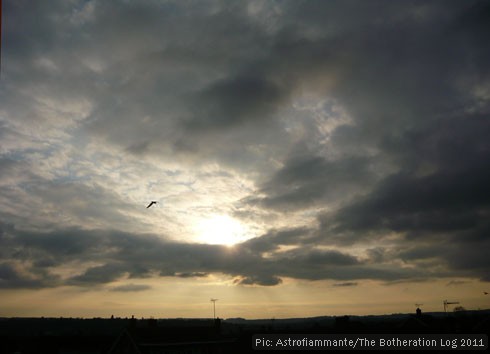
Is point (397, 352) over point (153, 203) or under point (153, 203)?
under

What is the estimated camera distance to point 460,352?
5028 cm

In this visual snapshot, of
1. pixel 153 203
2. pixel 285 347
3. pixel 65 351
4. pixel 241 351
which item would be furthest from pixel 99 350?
pixel 153 203

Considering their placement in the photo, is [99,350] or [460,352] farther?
[99,350]

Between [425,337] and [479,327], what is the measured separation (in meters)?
15.1

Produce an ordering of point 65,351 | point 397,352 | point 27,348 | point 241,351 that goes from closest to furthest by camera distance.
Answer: point 397,352 < point 241,351 < point 65,351 < point 27,348

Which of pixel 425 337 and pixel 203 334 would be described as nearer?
pixel 425 337

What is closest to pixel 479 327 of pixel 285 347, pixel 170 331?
pixel 285 347

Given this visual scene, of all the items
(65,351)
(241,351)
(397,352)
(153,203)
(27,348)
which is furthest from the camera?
(27,348)

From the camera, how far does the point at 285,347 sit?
51.8 meters

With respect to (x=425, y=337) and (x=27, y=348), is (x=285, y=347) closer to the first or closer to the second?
(x=425, y=337)

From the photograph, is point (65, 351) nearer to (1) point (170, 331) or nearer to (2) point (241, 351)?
(1) point (170, 331)

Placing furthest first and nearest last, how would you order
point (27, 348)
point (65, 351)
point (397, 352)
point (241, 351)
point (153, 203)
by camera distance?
point (27, 348) → point (65, 351) → point (241, 351) → point (397, 352) → point (153, 203)

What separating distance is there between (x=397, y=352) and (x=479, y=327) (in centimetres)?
1909

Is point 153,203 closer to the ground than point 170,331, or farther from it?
farther from it
